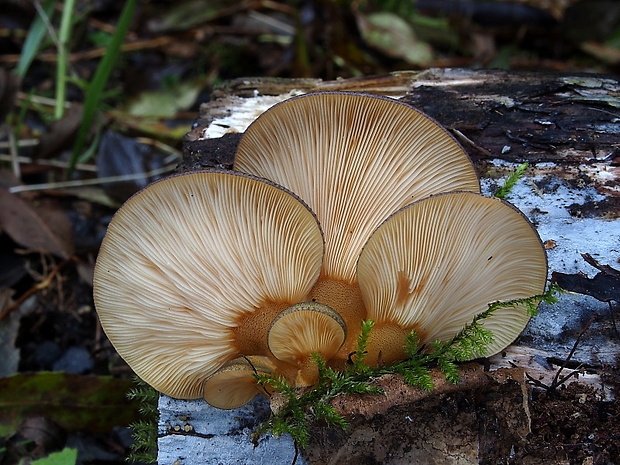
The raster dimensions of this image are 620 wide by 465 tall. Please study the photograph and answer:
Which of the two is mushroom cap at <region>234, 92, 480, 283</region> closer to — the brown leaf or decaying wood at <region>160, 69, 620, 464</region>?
decaying wood at <region>160, 69, 620, 464</region>

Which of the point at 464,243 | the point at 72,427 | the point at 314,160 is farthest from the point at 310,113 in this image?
the point at 72,427

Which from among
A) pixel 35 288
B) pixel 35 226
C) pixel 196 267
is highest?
pixel 196 267

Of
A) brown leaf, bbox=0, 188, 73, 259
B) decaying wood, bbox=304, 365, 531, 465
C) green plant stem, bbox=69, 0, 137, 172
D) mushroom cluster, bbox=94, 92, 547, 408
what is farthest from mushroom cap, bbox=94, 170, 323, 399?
green plant stem, bbox=69, 0, 137, 172

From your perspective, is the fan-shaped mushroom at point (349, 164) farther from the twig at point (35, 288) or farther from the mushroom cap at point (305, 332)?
the twig at point (35, 288)

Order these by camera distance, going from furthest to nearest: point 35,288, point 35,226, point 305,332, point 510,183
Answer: point 35,226 < point 35,288 < point 510,183 < point 305,332

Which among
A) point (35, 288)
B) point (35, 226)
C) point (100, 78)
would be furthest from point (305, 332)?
point (100, 78)

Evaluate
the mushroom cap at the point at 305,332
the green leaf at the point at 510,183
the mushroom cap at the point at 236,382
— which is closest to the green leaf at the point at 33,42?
the mushroom cap at the point at 236,382

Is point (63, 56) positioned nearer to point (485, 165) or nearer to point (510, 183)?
point (485, 165)
